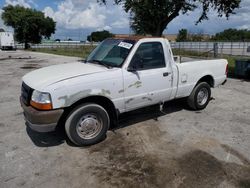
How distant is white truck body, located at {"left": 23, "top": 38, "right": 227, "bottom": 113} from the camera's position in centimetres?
406

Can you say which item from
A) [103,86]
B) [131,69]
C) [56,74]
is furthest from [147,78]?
[56,74]

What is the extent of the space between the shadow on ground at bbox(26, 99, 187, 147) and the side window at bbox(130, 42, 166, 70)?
129cm

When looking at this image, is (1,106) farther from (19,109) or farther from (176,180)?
(176,180)

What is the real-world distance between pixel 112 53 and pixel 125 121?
1557 millimetres

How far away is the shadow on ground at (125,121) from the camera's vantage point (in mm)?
4688

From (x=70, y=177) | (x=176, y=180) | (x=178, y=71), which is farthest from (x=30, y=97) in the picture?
(x=178, y=71)

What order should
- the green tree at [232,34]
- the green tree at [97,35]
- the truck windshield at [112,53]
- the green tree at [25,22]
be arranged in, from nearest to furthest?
the truck windshield at [112,53]
the green tree at [25,22]
the green tree at [232,34]
the green tree at [97,35]

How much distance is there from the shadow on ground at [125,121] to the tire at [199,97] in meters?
0.34

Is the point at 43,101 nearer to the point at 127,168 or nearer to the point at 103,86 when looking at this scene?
the point at 103,86

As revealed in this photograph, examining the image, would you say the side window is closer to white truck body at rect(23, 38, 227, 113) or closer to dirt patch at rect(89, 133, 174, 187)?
white truck body at rect(23, 38, 227, 113)

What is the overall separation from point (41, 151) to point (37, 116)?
73cm

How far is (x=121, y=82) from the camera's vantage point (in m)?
4.59

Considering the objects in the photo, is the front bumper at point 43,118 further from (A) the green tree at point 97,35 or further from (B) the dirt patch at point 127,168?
(A) the green tree at point 97,35

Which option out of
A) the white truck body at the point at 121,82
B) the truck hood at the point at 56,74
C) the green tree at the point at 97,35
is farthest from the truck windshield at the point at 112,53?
the green tree at the point at 97,35
